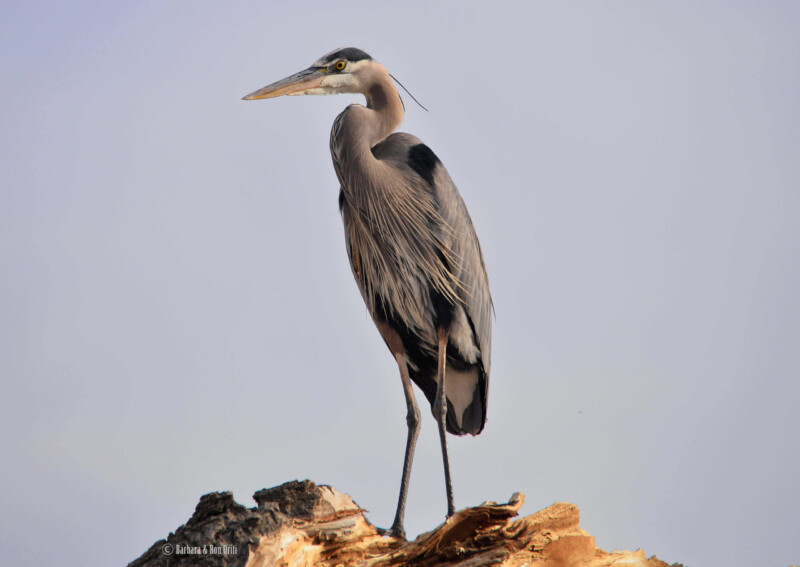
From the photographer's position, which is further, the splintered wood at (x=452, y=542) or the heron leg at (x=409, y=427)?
the heron leg at (x=409, y=427)

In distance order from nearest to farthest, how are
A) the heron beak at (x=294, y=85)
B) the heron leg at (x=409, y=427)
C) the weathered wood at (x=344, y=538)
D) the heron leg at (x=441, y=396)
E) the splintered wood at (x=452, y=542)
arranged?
the weathered wood at (x=344, y=538) → the splintered wood at (x=452, y=542) → the heron leg at (x=409, y=427) → the heron leg at (x=441, y=396) → the heron beak at (x=294, y=85)

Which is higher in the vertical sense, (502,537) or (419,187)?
(419,187)

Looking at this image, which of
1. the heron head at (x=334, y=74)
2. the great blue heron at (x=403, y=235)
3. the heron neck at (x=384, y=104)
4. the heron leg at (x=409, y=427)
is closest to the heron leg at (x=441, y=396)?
the great blue heron at (x=403, y=235)

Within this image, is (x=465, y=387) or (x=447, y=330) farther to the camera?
(x=465, y=387)

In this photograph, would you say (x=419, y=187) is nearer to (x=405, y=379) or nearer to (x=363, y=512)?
(x=405, y=379)

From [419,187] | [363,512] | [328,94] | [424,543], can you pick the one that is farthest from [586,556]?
[328,94]

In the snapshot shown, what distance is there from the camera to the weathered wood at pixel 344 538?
11.0 feet

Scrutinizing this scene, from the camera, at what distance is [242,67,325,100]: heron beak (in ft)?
17.3

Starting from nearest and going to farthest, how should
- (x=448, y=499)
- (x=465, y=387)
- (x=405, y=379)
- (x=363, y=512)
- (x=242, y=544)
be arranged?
1. (x=242, y=544)
2. (x=363, y=512)
3. (x=448, y=499)
4. (x=405, y=379)
5. (x=465, y=387)

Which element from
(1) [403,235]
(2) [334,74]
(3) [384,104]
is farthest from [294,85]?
(1) [403,235]

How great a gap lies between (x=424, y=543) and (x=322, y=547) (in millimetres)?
500

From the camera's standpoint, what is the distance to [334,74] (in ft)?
17.5

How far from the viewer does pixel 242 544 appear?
3291 mm

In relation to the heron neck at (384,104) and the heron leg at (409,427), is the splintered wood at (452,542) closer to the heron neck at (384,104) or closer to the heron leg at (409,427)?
the heron leg at (409,427)
